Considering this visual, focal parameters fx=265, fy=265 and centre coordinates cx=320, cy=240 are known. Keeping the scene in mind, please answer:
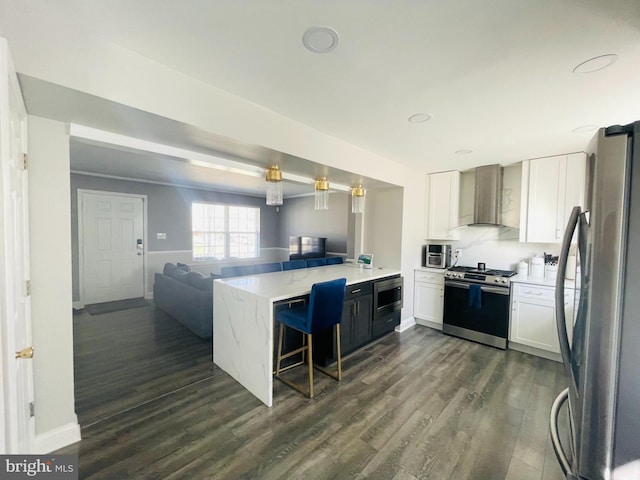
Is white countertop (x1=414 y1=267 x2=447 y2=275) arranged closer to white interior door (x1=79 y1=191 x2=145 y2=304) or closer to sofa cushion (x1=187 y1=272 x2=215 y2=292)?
sofa cushion (x1=187 y1=272 x2=215 y2=292)

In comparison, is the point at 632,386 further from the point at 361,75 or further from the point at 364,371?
the point at 364,371

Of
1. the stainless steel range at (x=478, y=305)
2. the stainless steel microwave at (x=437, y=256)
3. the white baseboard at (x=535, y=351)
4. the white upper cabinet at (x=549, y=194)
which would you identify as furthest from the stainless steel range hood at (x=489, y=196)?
the white baseboard at (x=535, y=351)

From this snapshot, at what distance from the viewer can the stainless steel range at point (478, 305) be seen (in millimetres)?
3324

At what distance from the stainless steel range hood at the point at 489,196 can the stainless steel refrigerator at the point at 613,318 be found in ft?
10.4

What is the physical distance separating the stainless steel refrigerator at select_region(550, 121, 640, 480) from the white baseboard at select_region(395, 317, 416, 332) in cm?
316

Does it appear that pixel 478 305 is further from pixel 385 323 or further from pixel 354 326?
pixel 354 326

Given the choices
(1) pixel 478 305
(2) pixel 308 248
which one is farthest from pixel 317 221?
(1) pixel 478 305

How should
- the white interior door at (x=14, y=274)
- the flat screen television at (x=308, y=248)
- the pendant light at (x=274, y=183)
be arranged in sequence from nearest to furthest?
1. the white interior door at (x=14, y=274)
2. the pendant light at (x=274, y=183)
3. the flat screen television at (x=308, y=248)

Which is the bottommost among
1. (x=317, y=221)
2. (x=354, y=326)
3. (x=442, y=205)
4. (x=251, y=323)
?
(x=354, y=326)

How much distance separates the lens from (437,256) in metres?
4.12

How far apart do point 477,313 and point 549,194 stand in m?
1.73

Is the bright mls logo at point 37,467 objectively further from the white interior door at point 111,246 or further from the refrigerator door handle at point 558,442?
the white interior door at point 111,246

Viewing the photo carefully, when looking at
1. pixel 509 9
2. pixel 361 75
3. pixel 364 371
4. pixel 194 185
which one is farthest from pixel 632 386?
pixel 194 185

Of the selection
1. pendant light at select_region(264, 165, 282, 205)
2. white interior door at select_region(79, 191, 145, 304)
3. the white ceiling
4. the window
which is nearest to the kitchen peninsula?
pendant light at select_region(264, 165, 282, 205)
